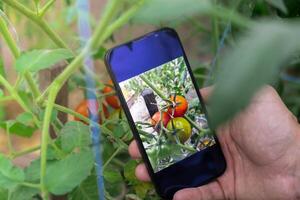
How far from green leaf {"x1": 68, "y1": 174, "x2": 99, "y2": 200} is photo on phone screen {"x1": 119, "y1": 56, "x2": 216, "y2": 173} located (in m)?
0.08

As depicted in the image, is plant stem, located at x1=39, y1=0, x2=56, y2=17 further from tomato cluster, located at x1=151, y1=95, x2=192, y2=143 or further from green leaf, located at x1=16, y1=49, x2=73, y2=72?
tomato cluster, located at x1=151, y1=95, x2=192, y2=143

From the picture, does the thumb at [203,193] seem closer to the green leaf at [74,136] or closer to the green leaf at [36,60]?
the green leaf at [74,136]

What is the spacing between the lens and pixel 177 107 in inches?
23.6

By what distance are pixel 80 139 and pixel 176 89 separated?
0.48 ft

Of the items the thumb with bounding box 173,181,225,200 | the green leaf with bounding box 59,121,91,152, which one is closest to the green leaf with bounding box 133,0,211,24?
the green leaf with bounding box 59,121,91,152

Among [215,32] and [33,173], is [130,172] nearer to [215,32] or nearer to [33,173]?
[33,173]

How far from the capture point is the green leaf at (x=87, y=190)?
540mm

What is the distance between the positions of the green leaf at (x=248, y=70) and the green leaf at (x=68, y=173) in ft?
0.80

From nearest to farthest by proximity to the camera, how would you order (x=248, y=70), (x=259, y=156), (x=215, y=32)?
(x=248, y=70)
(x=259, y=156)
(x=215, y=32)

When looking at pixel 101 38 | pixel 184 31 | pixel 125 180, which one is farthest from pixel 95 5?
pixel 101 38

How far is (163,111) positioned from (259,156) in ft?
0.47

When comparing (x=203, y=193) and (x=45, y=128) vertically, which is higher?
(x=45, y=128)

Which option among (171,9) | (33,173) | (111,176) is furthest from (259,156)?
(171,9)

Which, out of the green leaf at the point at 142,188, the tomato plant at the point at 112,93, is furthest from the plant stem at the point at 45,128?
the green leaf at the point at 142,188
